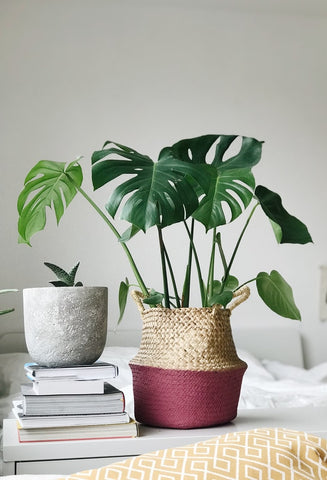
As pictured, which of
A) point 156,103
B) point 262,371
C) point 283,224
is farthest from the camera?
point 156,103

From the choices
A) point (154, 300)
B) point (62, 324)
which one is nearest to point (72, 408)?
point (62, 324)

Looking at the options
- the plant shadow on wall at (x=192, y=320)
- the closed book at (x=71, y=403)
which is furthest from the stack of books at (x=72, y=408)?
the plant shadow on wall at (x=192, y=320)

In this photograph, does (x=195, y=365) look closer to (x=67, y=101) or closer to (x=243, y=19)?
(x=67, y=101)

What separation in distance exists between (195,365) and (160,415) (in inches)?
4.7

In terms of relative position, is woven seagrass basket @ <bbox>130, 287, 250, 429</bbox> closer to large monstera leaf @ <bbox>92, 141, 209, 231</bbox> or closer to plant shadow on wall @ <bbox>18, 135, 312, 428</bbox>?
plant shadow on wall @ <bbox>18, 135, 312, 428</bbox>

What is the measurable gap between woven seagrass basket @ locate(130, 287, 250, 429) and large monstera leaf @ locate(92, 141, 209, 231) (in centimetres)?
21

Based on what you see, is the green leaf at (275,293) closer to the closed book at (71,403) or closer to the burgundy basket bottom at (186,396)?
the burgundy basket bottom at (186,396)

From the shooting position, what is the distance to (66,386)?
1.19 metres

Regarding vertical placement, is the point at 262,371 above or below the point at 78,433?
below

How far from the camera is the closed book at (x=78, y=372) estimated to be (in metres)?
1.19

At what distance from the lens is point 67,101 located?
3.30 m

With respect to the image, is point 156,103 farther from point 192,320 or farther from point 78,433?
point 78,433

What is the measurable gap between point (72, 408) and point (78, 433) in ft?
0.15

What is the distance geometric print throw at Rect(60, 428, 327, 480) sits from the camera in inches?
19.6
